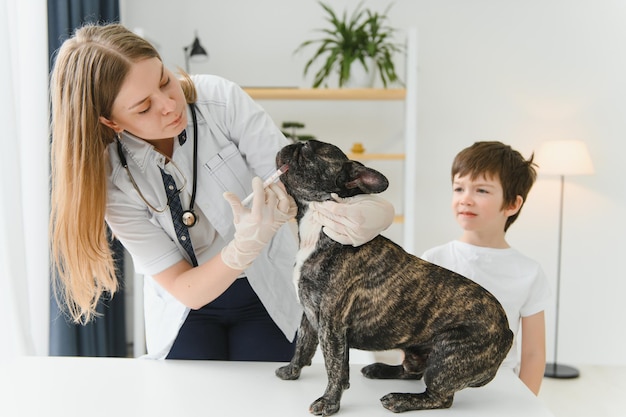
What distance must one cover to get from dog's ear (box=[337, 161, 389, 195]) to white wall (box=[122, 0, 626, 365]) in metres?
2.59

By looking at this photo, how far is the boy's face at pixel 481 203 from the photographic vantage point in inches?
60.5

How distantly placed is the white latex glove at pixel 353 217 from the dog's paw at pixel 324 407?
270mm

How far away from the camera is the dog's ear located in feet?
3.30

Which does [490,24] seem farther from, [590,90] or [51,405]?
[51,405]

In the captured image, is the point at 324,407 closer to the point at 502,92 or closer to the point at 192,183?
the point at 192,183

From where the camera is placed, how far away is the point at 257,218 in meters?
1.13

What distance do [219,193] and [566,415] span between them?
2328 millimetres

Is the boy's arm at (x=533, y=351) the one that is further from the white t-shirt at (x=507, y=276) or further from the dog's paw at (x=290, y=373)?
the dog's paw at (x=290, y=373)

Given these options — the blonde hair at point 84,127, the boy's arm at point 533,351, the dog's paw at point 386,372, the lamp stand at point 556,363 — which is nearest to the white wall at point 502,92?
the lamp stand at point 556,363

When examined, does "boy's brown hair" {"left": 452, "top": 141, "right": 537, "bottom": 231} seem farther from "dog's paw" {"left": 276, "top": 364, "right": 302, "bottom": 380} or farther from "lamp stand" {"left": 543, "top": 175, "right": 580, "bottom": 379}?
"lamp stand" {"left": 543, "top": 175, "right": 580, "bottom": 379}

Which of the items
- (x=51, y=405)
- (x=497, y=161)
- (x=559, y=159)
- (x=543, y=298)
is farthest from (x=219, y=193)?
(x=559, y=159)

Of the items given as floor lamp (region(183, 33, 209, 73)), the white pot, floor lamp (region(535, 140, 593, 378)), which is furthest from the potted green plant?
floor lamp (region(535, 140, 593, 378))

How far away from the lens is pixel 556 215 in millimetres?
3619

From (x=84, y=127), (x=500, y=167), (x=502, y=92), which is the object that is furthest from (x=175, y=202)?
(x=502, y=92)
